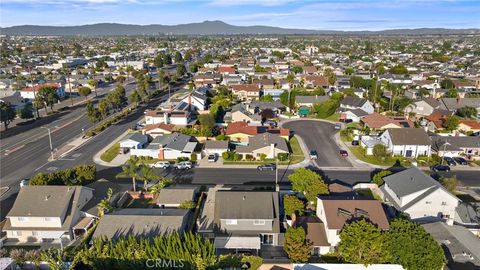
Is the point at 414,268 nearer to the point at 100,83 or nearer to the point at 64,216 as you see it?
the point at 64,216

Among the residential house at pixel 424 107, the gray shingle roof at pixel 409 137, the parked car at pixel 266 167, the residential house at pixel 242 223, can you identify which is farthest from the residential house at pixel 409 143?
the residential house at pixel 242 223

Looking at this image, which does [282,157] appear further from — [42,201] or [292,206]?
[42,201]

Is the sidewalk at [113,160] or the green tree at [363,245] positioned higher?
the green tree at [363,245]

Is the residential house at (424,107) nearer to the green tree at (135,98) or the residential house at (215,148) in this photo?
the residential house at (215,148)

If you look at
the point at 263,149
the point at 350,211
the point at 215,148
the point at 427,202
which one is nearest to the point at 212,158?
the point at 215,148

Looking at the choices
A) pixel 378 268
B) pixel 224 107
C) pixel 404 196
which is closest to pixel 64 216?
pixel 378 268

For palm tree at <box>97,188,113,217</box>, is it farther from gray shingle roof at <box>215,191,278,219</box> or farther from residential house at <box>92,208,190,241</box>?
gray shingle roof at <box>215,191,278,219</box>
